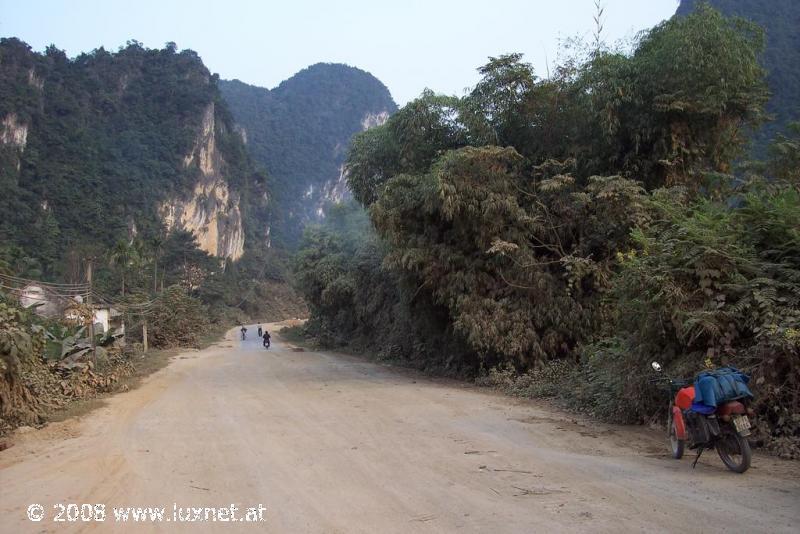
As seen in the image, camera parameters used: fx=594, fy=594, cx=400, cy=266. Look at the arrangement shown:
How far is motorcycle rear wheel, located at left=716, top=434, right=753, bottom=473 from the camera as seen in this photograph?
5.34 meters

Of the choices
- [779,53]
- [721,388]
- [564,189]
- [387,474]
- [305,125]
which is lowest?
[387,474]

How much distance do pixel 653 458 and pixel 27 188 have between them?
64.9 m

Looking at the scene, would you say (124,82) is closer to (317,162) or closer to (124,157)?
(124,157)

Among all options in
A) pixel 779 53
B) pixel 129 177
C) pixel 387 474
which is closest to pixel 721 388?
pixel 387 474

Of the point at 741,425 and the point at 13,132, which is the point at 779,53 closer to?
the point at 741,425

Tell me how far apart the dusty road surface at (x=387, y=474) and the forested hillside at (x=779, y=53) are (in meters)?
20.4

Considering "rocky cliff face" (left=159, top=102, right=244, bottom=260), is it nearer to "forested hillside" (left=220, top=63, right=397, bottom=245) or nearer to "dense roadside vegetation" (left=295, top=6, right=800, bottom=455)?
"forested hillside" (left=220, top=63, right=397, bottom=245)

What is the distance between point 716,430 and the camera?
5500 millimetres

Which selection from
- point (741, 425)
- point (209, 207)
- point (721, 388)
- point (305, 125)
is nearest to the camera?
point (741, 425)

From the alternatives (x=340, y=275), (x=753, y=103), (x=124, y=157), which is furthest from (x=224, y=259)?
(x=753, y=103)

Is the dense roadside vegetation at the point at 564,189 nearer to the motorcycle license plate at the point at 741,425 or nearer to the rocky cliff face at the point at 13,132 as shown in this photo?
the motorcycle license plate at the point at 741,425

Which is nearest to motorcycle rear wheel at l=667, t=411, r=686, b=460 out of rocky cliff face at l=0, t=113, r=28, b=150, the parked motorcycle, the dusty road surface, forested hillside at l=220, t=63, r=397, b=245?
the parked motorcycle

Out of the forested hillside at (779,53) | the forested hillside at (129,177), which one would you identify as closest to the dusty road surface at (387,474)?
the forested hillside at (779,53)

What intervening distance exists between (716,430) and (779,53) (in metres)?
39.0
